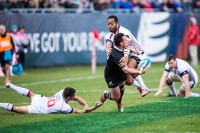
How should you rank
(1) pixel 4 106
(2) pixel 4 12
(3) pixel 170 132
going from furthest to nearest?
1. (2) pixel 4 12
2. (1) pixel 4 106
3. (3) pixel 170 132

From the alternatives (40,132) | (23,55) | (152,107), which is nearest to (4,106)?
(40,132)

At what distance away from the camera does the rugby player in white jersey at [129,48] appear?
1655 cm

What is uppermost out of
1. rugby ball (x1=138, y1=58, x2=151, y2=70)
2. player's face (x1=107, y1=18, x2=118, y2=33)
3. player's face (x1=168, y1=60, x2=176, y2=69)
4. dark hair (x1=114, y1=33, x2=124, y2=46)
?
player's face (x1=107, y1=18, x2=118, y2=33)

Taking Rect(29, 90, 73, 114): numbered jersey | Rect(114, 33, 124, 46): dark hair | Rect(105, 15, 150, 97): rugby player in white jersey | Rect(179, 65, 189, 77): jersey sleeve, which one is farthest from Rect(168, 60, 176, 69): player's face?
Rect(29, 90, 73, 114): numbered jersey

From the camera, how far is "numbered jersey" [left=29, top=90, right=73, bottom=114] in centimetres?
1561

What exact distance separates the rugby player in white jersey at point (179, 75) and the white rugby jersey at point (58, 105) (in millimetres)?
4683

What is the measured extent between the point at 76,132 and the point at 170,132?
5.60ft

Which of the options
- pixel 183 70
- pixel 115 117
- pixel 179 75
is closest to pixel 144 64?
pixel 115 117

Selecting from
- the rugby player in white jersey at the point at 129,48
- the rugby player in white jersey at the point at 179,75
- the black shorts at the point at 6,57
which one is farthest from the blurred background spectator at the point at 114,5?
the rugby player in white jersey at the point at 129,48

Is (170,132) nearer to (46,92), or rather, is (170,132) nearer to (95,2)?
(46,92)

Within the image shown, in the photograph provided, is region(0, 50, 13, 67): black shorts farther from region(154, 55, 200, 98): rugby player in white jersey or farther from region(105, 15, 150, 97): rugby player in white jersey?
region(105, 15, 150, 97): rugby player in white jersey

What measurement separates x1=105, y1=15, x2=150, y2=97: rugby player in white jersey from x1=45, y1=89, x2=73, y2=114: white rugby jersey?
152cm

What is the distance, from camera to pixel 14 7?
31.5m

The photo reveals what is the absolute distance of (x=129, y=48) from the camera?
16.7 m
